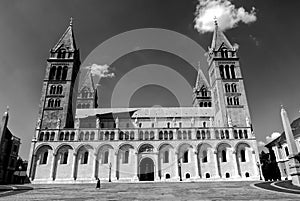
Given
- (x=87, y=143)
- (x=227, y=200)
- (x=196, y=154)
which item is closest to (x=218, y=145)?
(x=196, y=154)

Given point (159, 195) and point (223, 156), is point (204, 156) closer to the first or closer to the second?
point (223, 156)

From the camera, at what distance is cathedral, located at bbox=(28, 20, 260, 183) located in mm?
39938

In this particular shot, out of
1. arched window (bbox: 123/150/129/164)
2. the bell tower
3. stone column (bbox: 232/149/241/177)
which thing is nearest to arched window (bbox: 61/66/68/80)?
the bell tower

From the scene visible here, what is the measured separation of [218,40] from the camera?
5662 centimetres

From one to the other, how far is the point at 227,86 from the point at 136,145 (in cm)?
2540

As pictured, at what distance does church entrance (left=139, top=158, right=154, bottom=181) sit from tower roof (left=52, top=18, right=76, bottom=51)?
32171 millimetres

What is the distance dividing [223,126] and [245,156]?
7186 mm

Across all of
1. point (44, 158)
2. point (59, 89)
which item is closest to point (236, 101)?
point (59, 89)

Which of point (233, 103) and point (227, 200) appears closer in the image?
point (227, 200)

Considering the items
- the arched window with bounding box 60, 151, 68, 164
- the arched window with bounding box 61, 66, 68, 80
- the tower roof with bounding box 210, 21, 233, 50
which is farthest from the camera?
the tower roof with bounding box 210, 21, 233, 50

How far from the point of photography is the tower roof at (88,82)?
68.4 meters

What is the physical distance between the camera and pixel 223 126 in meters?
45.0

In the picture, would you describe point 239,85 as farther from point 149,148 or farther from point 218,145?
point 149,148

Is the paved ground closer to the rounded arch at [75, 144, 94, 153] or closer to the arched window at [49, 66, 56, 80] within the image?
the rounded arch at [75, 144, 94, 153]
